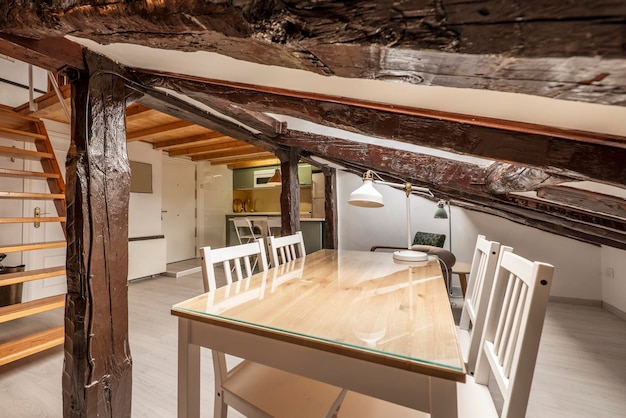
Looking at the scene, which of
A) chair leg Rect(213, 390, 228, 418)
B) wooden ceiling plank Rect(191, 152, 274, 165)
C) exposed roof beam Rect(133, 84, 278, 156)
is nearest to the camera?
chair leg Rect(213, 390, 228, 418)

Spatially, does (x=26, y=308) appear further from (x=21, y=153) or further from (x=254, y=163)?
(x=254, y=163)

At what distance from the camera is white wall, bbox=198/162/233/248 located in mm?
6016

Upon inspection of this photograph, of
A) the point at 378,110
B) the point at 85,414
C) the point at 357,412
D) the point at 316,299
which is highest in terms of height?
the point at 378,110

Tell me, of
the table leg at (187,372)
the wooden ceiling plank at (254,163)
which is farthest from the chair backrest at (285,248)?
the wooden ceiling plank at (254,163)

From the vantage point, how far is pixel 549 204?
2062 millimetres

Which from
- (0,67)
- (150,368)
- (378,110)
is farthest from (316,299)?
(0,67)

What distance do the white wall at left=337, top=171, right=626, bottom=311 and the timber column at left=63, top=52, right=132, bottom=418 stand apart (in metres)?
3.86

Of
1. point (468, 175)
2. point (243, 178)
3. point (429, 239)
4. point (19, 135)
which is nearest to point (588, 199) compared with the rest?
point (468, 175)

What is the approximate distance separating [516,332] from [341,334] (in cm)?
51

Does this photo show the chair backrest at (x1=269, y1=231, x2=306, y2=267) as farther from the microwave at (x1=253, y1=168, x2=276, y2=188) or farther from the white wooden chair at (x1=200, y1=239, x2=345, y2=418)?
the microwave at (x1=253, y1=168, x2=276, y2=188)

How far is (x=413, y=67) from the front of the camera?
1.47 feet

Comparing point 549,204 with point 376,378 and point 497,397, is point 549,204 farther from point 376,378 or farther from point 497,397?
point 376,378

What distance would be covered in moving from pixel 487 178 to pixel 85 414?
2189mm

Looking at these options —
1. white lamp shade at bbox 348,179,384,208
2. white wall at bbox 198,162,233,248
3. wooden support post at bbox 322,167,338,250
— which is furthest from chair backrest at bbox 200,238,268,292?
white wall at bbox 198,162,233,248
